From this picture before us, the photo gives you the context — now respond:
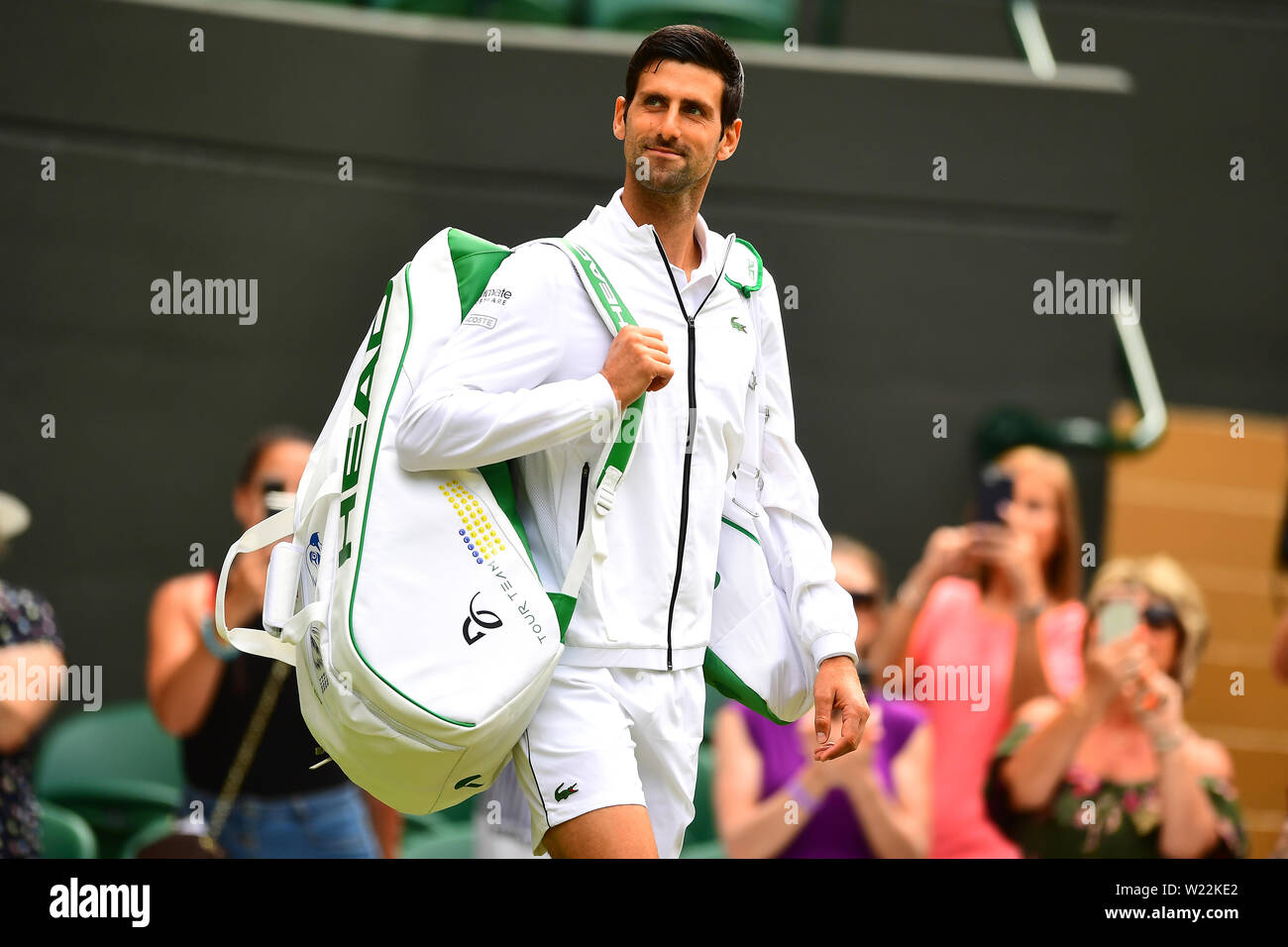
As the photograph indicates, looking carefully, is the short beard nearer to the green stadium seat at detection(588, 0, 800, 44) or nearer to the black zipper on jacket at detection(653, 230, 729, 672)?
the black zipper on jacket at detection(653, 230, 729, 672)

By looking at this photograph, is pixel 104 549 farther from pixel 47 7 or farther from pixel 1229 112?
pixel 1229 112

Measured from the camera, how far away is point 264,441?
5.61m

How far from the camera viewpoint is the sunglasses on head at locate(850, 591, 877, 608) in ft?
18.4

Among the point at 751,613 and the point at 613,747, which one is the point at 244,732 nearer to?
the point at 751,613

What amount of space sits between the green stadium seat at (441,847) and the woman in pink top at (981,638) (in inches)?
57.8

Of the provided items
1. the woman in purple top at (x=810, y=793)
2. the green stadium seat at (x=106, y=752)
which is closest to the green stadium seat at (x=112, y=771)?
the green stadium seat at (x=106, y=752)

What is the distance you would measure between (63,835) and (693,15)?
146 inches

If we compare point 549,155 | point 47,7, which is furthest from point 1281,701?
point 47,7

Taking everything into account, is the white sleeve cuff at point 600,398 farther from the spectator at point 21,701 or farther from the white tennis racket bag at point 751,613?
the spectator at point 21,701

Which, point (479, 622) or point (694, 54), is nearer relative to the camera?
point (479, 622)

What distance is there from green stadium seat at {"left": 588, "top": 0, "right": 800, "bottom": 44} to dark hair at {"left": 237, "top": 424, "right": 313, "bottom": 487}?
1.95 meters

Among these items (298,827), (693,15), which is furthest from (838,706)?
(693,15)
